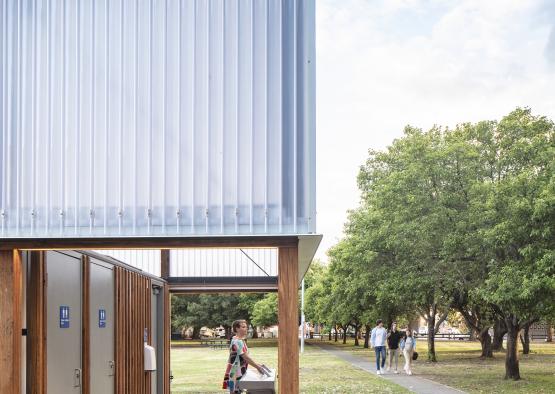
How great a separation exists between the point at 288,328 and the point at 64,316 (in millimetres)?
3772

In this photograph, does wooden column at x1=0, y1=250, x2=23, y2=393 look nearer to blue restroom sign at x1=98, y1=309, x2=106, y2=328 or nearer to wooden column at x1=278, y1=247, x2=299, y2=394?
wooden column at x1=278, y1=247, x2=299, y2=394

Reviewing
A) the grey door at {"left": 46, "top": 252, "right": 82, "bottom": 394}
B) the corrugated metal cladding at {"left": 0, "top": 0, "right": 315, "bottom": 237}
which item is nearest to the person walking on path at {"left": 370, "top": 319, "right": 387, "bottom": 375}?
the grey door at {"left": 46, "top": 252, "right": 82, "bottom": 394}

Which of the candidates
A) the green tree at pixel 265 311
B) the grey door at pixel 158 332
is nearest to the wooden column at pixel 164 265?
the grey door at pixel 158 332

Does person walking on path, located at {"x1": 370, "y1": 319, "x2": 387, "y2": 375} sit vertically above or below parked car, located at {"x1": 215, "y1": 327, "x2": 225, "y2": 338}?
above

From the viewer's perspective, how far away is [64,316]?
37.3 ft

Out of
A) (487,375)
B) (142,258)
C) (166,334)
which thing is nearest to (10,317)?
(166,334)

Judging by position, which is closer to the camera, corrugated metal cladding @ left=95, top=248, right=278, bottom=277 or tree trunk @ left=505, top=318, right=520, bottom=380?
corrugated metal cladding @ left=95, top=248, right=278, bottom=277

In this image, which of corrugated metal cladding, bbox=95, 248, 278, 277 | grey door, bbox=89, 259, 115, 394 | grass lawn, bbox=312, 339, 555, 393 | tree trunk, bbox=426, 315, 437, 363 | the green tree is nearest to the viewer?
grey door, bbox=89, 259, 115, 394

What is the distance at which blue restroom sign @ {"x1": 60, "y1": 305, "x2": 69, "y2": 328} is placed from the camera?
11.2 metres

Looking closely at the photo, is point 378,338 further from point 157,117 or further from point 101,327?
point 157,117

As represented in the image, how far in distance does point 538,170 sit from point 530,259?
4.29 m

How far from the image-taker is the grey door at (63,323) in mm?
10709

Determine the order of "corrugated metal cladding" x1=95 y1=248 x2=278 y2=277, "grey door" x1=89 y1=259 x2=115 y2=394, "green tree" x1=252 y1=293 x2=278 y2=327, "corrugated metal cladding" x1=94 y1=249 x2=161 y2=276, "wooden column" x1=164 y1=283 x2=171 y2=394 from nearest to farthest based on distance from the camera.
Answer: "grey door" x1=89 y1=259 x2=115 y2=394 → "corrugated metal cladding" x1=94 y1=249 x2=161 y2=276 → "wooden column" x1=164 y1=283 x2=171 y2=394 → "corrugated metal cladding" x1=95 y1=248 x2=278 y2=277 → "green tree" x1=252 y1=293 x2=278 y2=327

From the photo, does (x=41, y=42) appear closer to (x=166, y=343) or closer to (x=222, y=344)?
(x=166, y=343)
